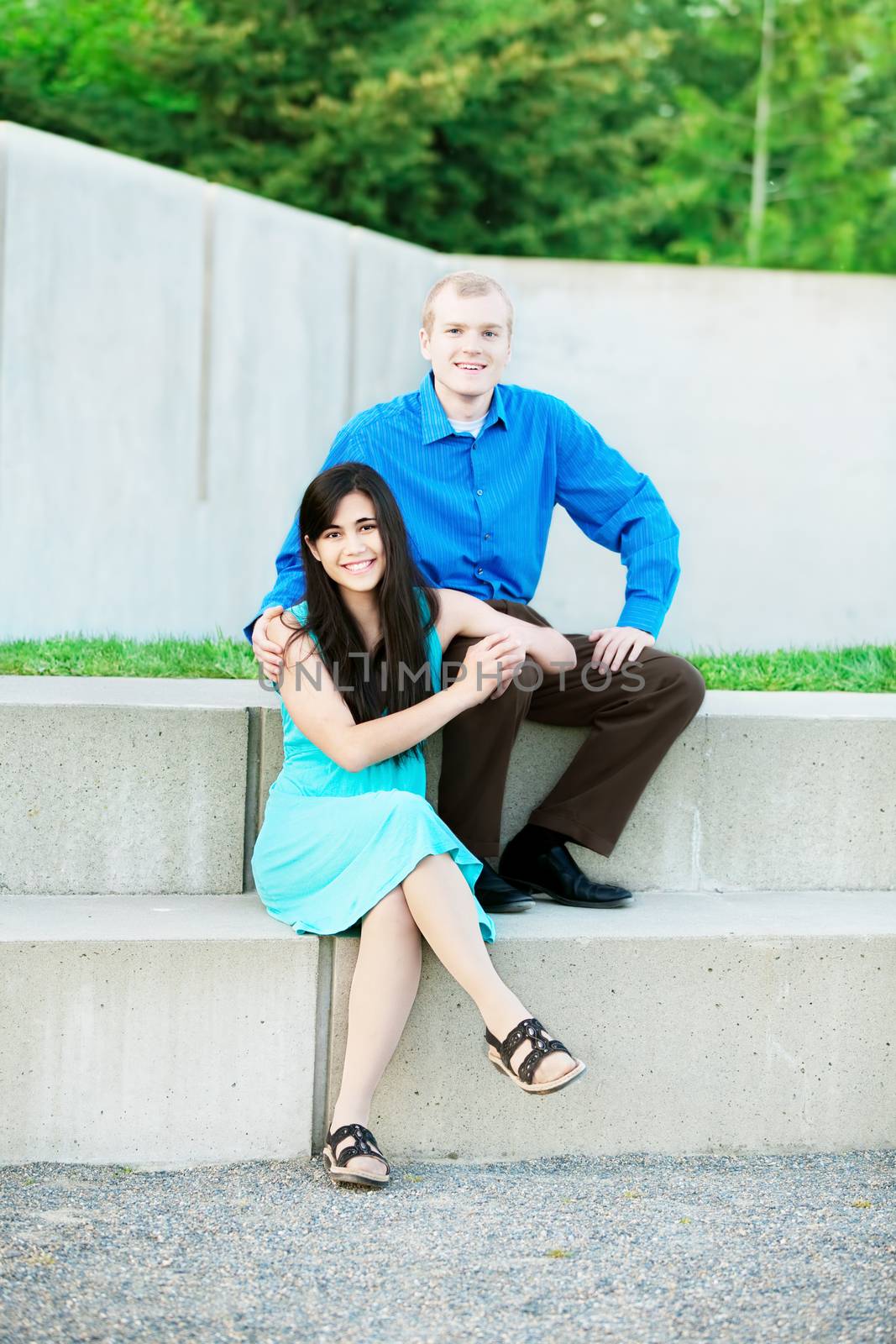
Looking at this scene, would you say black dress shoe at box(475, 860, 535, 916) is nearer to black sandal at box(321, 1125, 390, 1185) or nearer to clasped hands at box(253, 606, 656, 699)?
clasped hands at box(253, 606, 656, 699)

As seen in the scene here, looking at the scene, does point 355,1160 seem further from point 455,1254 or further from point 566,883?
point 566,883

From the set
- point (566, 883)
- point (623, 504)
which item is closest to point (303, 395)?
point (623, 504)

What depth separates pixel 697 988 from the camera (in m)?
2.84

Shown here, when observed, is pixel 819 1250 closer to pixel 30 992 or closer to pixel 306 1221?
pixel 306 1221

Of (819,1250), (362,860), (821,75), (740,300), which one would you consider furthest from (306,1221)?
(821,75)

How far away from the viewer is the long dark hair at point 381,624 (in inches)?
114

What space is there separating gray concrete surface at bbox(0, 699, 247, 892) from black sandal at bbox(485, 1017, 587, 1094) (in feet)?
2.48

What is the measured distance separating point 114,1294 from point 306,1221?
1.22 ft

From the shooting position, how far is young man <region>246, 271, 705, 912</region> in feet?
9.87

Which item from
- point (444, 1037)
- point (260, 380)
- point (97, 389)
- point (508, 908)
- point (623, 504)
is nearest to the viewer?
point (444, 1037)

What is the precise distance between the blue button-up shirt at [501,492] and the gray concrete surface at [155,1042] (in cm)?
74

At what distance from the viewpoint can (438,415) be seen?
3.20 m

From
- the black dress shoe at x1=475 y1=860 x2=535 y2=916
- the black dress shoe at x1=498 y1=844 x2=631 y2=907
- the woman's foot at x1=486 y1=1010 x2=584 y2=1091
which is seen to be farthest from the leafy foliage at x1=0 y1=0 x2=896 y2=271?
the woman's foot at x1=486 y1=1010 x2=584 y2=1091

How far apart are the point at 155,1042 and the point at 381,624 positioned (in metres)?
0.87
